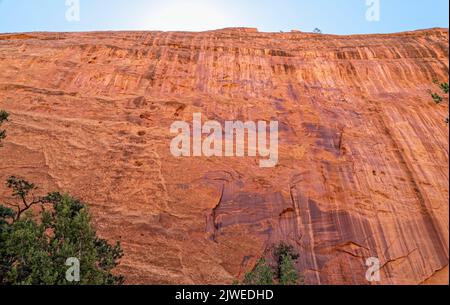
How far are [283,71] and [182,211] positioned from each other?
41.7 feet

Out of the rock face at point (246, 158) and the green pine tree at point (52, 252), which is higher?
the rock face at point (246, 158)

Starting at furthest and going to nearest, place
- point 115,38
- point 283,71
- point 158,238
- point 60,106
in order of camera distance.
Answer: point 115,38, point 283,71, point 60,106, point 158,238

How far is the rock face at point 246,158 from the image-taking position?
1633cm

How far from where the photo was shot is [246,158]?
1984cm

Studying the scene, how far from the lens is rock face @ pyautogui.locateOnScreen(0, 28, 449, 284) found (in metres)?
16.3

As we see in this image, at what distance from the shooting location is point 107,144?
20609mm

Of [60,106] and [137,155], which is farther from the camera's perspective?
[60,106]

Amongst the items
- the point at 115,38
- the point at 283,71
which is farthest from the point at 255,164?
the point at 115,38

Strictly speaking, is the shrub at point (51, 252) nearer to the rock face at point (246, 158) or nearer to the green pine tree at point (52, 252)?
the green pine tree at point (52, 252)

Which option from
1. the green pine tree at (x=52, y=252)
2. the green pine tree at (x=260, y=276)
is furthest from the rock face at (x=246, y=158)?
the green pine tree at (x=52, y=252)

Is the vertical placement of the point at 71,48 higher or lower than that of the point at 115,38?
lower

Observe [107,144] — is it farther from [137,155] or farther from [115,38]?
[115,38]

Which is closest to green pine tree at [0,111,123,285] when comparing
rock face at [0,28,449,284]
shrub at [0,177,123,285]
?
shrub at [0,177,123,285]

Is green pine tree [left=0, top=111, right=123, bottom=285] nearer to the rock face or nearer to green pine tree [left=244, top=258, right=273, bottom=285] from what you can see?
the rock face
